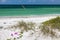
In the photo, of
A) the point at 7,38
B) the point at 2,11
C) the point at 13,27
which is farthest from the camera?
the point at 2,11

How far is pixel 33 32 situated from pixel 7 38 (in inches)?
20.7

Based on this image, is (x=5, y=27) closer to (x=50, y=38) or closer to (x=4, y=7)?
(x=50, y=38)

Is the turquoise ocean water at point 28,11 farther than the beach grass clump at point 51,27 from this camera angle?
Yes

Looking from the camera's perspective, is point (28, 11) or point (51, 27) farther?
point (28, 11)

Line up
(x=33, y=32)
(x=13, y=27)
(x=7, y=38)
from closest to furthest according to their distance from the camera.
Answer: (x=7, y=38), (x=33, y=32), (x=13, y=27)

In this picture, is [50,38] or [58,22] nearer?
[50,38]

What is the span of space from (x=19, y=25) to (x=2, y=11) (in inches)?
78.8

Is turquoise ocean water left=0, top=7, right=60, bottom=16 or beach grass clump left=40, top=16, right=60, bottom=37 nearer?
beach grass clump left=40, top=16, right=60, bottom=37

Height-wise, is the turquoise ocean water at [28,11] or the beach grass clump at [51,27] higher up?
the beach grass clump at [51,27]

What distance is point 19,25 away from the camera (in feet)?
12.6

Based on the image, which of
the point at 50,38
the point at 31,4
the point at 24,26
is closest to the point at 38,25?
the point at 24,26

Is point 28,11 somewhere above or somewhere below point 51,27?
→ below

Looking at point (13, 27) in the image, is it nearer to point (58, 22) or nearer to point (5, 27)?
point (5, 27)

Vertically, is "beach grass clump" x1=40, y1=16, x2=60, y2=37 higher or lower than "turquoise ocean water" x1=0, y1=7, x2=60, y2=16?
higher
